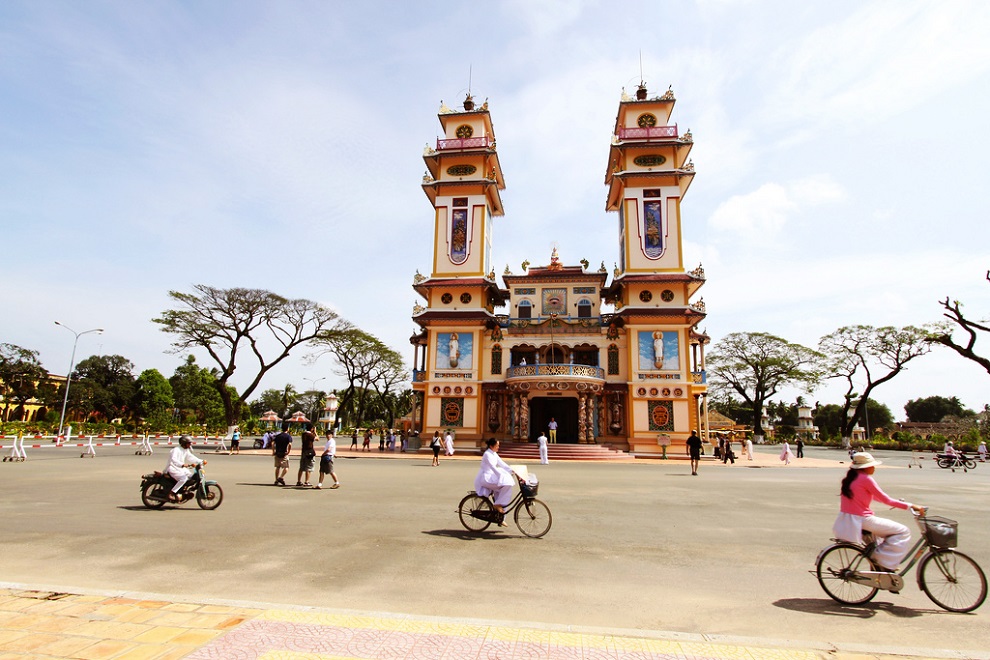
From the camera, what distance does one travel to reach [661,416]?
3192 centimetres

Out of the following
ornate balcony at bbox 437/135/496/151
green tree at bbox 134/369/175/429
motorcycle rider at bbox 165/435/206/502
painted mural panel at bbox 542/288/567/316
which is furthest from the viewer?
green tree at bbox 134/369/175/429

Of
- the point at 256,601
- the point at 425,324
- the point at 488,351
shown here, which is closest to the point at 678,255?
the point at 488,351

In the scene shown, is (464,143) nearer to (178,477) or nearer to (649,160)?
(649,160)

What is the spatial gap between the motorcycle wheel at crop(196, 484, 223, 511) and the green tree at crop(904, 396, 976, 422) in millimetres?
102181

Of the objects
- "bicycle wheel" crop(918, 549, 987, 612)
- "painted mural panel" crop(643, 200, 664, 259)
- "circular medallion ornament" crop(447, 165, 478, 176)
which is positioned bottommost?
"bicycle wheel" crop(918, 549, 987, 612)

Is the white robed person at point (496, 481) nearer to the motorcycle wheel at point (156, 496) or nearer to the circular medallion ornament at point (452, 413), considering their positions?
the motorcycle wheel at point (156, 496)

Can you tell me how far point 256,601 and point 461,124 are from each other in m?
37.6

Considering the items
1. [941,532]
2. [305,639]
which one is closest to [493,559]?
[305,639]

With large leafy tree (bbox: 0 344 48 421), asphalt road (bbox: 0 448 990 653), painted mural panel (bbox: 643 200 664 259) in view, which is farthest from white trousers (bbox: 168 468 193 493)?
large leafy tree (bbox: 0 344 48 421)

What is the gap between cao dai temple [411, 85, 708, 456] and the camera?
32250 mm

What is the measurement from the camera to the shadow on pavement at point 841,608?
4.84m

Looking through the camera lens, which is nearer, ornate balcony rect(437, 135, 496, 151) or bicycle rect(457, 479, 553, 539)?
bicycle rect(457, 479, 553, 539)

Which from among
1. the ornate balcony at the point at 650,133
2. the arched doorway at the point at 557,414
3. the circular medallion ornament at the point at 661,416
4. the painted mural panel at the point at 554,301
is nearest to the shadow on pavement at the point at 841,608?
the circular medallion ornament at the point at 661,416

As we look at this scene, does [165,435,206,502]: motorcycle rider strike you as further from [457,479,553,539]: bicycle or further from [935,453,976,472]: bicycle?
[935,453,976,472]: bicycle
